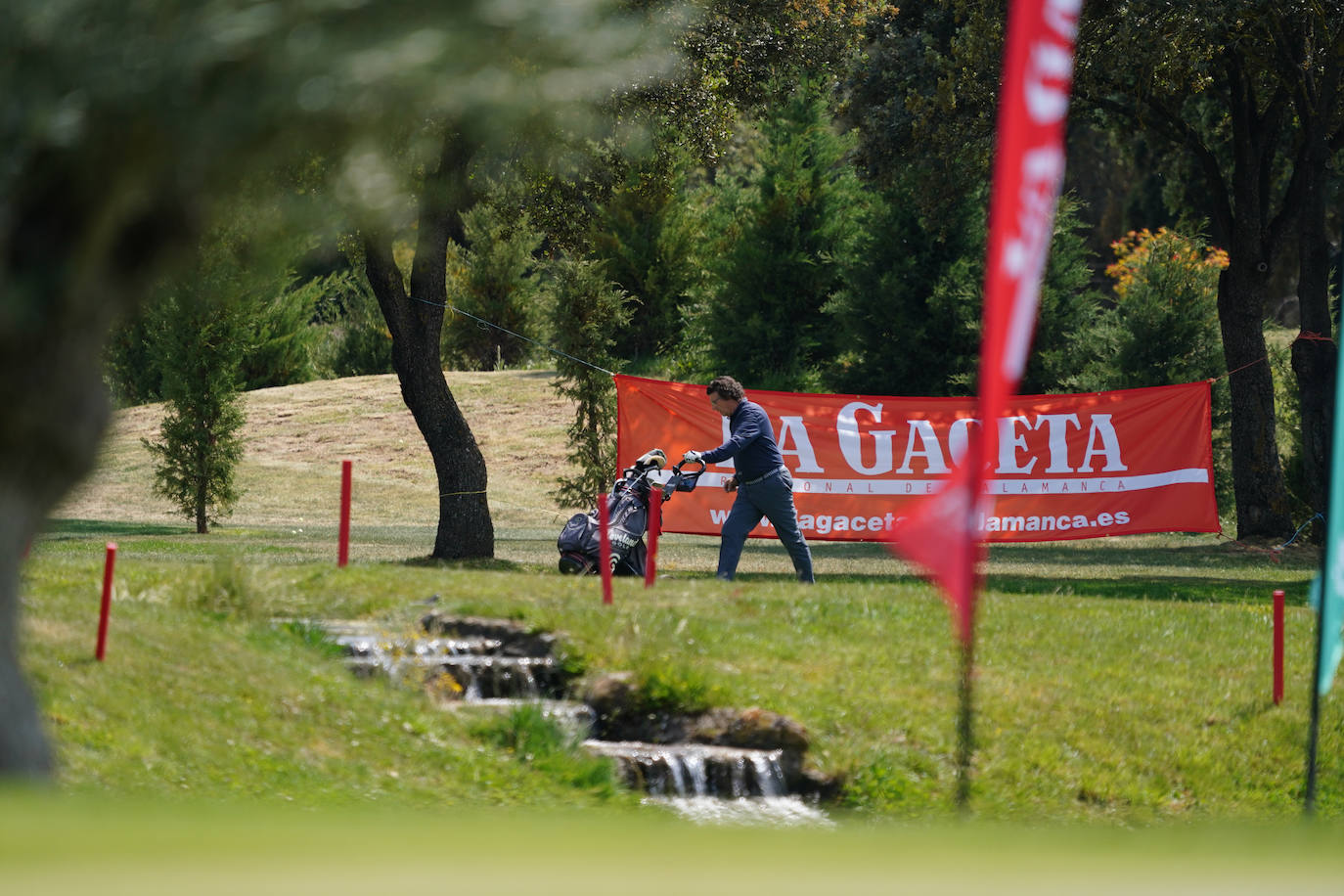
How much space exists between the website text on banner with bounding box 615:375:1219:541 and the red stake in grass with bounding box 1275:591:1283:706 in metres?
8.36

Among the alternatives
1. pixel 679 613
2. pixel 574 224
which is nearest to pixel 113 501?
pixel 574 224

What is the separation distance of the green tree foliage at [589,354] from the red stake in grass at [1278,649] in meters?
16.7

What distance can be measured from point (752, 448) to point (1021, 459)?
7220 mm

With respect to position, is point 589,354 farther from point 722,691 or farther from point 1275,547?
point 722,691

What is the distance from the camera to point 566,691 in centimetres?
1007

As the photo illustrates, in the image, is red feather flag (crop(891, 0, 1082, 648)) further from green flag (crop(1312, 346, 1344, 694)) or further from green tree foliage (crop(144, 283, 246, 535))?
green tree foliage (crop(144, 283, 246, 535))

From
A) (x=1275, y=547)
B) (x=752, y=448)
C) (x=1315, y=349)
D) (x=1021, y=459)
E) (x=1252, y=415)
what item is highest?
(x=1315, y=349)

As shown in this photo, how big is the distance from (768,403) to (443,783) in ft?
37.2

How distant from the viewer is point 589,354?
2642cm

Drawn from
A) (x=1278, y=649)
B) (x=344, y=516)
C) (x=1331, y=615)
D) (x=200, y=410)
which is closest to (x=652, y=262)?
(x=200, y=410)

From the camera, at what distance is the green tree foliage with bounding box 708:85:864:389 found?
3822 centimetres

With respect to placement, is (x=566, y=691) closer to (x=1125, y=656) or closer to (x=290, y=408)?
(x=1125, y=656)

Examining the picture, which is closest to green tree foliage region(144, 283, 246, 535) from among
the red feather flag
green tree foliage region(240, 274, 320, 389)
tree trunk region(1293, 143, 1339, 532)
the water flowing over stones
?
the water flowing over stones

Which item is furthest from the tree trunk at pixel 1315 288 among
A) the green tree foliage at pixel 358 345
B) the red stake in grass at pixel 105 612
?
the green tree foliage at pixel 358 345
